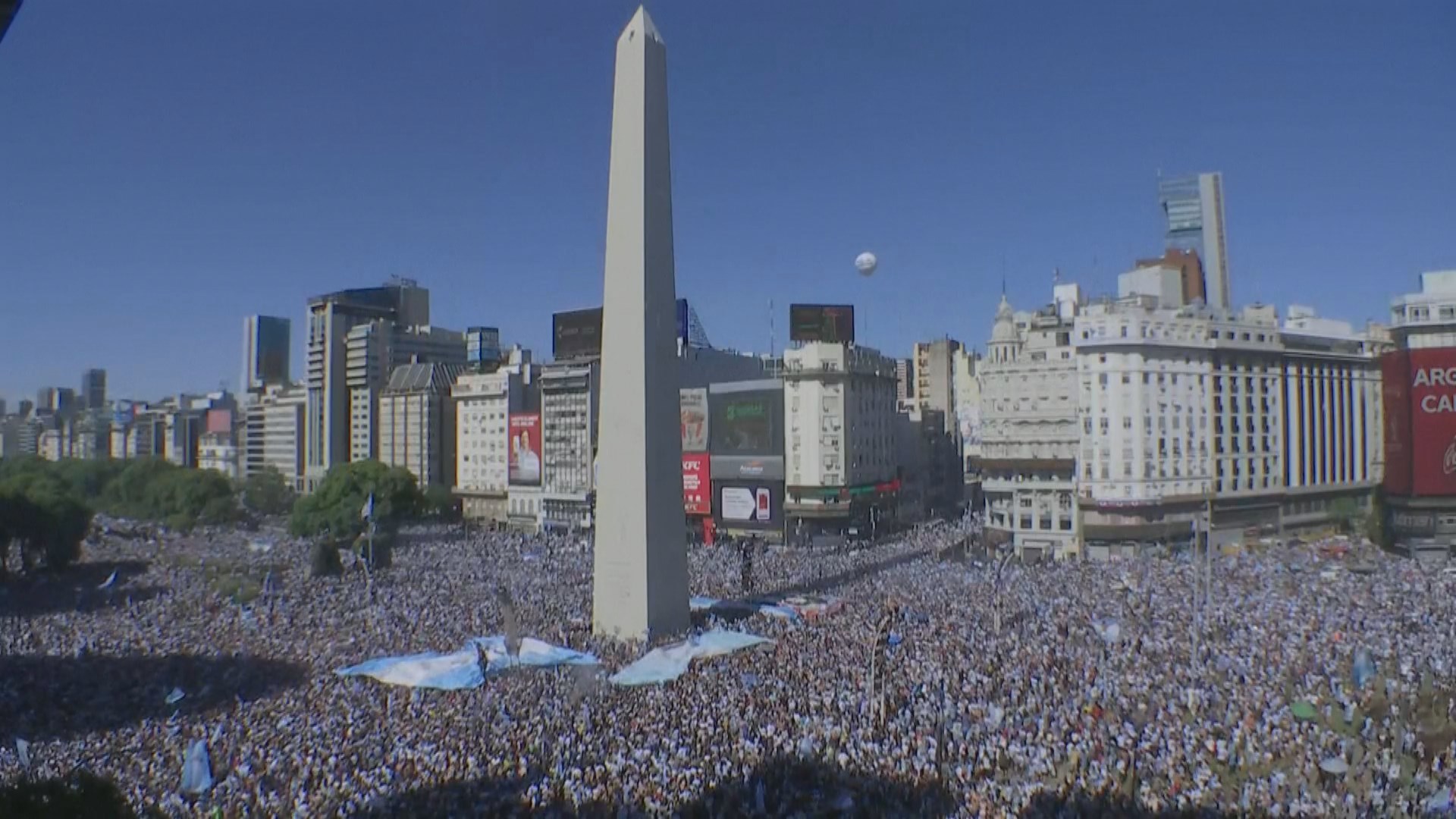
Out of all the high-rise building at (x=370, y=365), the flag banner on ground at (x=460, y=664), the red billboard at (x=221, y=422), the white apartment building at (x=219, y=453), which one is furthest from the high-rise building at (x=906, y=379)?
the flag banner on ground at (x=460, y=664)

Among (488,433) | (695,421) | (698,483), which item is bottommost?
(698,483)

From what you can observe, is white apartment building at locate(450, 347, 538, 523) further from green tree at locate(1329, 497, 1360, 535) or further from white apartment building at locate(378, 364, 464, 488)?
green tree at locate(1329, 497, 1360, 535)

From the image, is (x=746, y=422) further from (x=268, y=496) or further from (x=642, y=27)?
(x=268, y=496)

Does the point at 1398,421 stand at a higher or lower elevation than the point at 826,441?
higher

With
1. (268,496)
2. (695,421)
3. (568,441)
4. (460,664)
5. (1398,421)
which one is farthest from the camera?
(268,496)

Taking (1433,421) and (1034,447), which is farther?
(1034,447)

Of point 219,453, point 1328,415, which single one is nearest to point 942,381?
point 1328,415

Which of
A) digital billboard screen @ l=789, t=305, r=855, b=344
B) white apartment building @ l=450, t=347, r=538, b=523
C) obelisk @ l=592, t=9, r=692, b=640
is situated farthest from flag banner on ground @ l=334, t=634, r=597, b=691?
white apartment building @ l=450, t=347, r=538, b=523

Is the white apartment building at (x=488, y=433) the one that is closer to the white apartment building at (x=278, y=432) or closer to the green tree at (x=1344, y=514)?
the white apartment building at (x=278, y=432)
